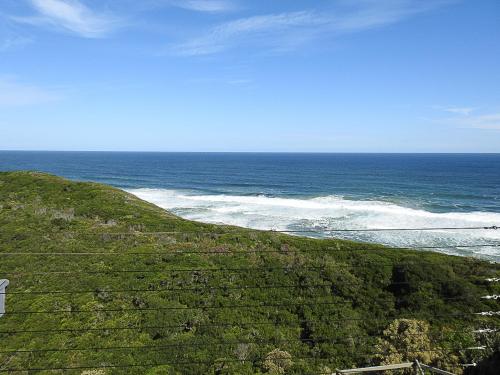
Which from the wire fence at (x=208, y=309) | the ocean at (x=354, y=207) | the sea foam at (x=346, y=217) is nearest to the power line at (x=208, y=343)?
the wire fence at (x=208, y=309)

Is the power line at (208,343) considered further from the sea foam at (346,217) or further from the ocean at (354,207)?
the sea foam at (346,217)

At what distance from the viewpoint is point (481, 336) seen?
15102mm

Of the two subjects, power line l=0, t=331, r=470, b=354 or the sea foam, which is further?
the sea foam

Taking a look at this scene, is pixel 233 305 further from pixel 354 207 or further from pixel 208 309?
pixel 354 207

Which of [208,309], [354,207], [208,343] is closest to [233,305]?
[208,309]

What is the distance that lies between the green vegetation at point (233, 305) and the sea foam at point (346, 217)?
13.4m

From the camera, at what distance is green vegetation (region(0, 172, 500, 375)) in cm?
1402

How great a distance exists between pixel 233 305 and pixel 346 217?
36.6 m

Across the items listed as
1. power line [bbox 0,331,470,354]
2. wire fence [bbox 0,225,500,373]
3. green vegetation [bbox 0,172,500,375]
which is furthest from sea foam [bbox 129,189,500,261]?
power line [bbox 0,331,470,354]

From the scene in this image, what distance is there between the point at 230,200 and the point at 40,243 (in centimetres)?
4374

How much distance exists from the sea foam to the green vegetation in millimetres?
13390

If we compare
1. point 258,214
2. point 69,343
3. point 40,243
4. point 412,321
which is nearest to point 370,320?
point 412,321

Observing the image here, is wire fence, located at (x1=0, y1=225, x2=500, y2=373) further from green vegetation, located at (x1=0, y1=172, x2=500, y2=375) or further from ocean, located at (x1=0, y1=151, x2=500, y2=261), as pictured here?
ocean, located at (x1=0, y1=151, x2=500, y2=261)

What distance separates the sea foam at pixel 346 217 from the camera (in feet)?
123
